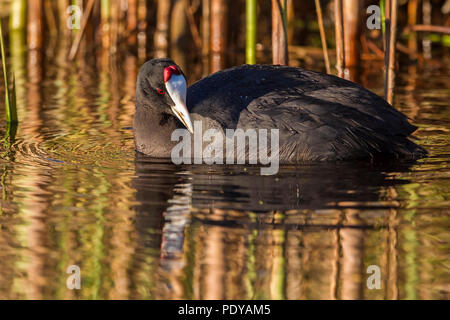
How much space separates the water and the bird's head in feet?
1.10

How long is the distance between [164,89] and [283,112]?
741mm

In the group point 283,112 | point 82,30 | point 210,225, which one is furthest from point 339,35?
Answer: point 82,30

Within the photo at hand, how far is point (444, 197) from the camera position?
434 cm

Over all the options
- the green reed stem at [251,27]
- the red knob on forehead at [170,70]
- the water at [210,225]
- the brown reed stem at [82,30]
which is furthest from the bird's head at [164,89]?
the brown reed stem at [82,30]

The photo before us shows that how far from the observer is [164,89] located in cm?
524

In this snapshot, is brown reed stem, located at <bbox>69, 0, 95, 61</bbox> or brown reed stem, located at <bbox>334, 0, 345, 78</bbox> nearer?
brown reed stem, located at <bbox>334, 0, 345, 78</bbox>

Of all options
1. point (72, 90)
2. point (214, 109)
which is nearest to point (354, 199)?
point (214, 109)

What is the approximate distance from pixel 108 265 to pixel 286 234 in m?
0.82

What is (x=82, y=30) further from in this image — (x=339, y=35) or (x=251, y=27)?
(x=339, y=35)

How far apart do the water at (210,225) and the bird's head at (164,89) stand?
335 mm

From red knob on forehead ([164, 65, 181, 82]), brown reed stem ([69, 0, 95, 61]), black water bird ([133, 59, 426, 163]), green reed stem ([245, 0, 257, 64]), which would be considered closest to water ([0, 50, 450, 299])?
black water bird ([133, 59, 426, 163])

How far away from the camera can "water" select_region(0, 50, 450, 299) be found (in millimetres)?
3221

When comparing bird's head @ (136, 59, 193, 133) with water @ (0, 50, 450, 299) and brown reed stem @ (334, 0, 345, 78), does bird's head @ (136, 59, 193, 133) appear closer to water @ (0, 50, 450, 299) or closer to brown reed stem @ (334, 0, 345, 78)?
water @ (0, 50, 450, 299)

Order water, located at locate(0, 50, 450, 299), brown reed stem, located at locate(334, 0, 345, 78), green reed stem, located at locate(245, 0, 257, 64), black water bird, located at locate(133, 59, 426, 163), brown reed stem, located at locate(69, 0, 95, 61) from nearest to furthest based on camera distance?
water, located at locate(0, 50, 450, 299) → black water bird, located at locate(133, 59, 426, 163) → brown reed stem, located at locate(334, 0, 345, 78) → green reed stem, located at locate(245, 0, 257, 64) → brown reed stem, located at locate(69, 0, 95, 61)
